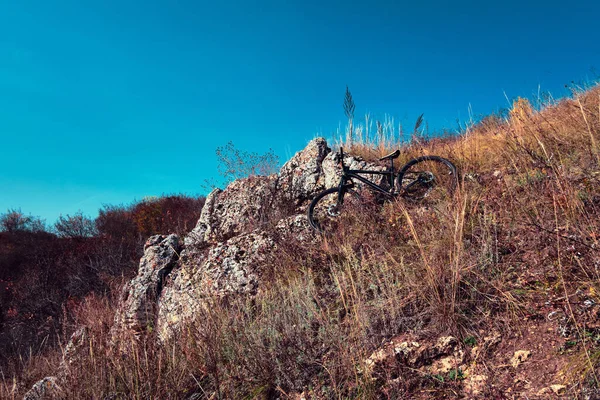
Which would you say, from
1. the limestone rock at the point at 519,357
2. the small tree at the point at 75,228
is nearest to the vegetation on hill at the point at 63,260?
the small tree at the point at 75,228

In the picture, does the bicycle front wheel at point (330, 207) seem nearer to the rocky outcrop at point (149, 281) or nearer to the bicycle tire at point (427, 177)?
the bicycle tire at point (427, 177)

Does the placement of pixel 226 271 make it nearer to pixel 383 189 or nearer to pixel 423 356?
pixel 383 189

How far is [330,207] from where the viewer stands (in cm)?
569

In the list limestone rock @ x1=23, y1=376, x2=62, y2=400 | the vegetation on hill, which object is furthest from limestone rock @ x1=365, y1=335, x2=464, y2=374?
the vegetation on hill

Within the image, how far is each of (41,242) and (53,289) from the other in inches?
136

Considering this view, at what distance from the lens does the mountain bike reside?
521 centimetres

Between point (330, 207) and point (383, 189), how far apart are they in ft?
3.05

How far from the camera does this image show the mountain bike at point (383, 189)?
5.21 meters

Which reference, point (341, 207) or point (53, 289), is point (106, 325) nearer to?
point (341, 207)

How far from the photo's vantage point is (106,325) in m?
3.37

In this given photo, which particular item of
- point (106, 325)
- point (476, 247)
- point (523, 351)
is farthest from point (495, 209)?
point (106, 325)

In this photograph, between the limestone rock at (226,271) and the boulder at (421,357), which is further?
the limestone rock at (226,271)

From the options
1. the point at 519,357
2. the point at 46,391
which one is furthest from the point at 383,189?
the point at 46,391

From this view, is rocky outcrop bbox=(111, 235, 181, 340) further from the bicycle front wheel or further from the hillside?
the bicycle front wheel
